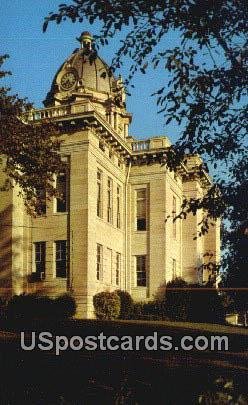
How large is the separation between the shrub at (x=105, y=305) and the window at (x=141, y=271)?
629cm

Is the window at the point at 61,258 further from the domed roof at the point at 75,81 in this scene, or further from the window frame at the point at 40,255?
the domed roof at the point at 75,81

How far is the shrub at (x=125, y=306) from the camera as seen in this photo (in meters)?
32.0

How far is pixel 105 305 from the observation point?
2964 cm

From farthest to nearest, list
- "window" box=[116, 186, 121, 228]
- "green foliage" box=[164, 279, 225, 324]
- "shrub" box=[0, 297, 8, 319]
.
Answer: "window" box=[116, 186, 121, 228], "green foliage" box=[164, 279, 225, 324], "shrub" box=[0, 297, 8, 319]

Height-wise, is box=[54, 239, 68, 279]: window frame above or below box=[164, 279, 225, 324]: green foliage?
above

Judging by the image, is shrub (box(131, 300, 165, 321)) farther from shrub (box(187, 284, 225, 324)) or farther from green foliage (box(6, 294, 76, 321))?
green foliage (box(6, 294, 76, 321))

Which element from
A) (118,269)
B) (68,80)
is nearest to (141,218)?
(118,269)

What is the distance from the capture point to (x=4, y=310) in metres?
26.3

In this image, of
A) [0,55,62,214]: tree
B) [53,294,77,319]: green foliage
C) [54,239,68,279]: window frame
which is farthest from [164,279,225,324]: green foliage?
[0,55,62,214]: tree

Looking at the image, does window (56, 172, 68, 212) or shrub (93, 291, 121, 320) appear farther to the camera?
window (56, 172, 68, 212)

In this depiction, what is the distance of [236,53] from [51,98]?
40.8m

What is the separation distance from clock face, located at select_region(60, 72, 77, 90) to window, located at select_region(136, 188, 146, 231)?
15.1 metres

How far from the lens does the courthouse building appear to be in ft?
98.8

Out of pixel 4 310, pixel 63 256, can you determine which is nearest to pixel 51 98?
pixel 63 256
